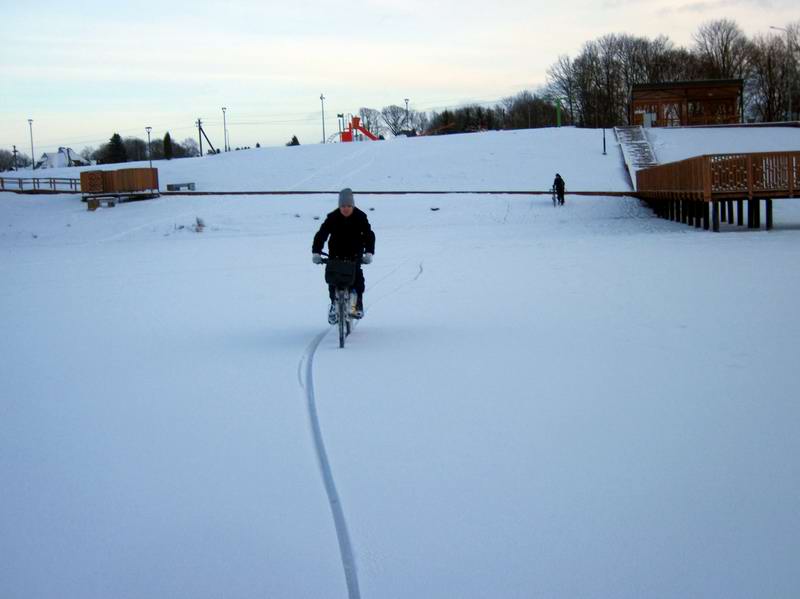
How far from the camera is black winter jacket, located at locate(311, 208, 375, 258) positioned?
1000 cm

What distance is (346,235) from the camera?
32.9 ft

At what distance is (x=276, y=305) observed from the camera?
13.9 m

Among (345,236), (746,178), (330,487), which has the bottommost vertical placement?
(330,487)

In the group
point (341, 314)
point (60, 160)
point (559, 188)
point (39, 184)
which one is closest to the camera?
point (341, 314)

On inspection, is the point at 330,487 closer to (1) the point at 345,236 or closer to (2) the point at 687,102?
(1) the point at 345,236

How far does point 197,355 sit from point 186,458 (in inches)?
155

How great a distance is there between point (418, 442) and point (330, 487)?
0.99 meters

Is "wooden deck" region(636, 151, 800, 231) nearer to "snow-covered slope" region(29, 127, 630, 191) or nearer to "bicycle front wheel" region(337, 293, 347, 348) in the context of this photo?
"bicycle front wheel" region(337, 293, 347, 348)

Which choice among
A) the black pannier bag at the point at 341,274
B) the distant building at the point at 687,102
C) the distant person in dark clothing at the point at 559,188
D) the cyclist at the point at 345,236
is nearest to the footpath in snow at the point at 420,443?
the black pannier bag at the point at 341,274

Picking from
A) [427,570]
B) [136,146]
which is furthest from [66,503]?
[136,146]

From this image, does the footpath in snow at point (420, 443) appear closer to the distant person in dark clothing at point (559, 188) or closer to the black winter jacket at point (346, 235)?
the black winter jacket at point (346, 235)

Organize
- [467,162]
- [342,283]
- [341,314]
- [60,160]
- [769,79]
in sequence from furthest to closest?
1. [60,160]
2. [769,79]
3. [467,162]
4. [341,314]
5. [342,283]

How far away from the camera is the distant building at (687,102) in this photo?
65.4 metres

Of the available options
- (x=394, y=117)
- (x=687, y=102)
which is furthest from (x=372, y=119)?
(x=687, y=102)
